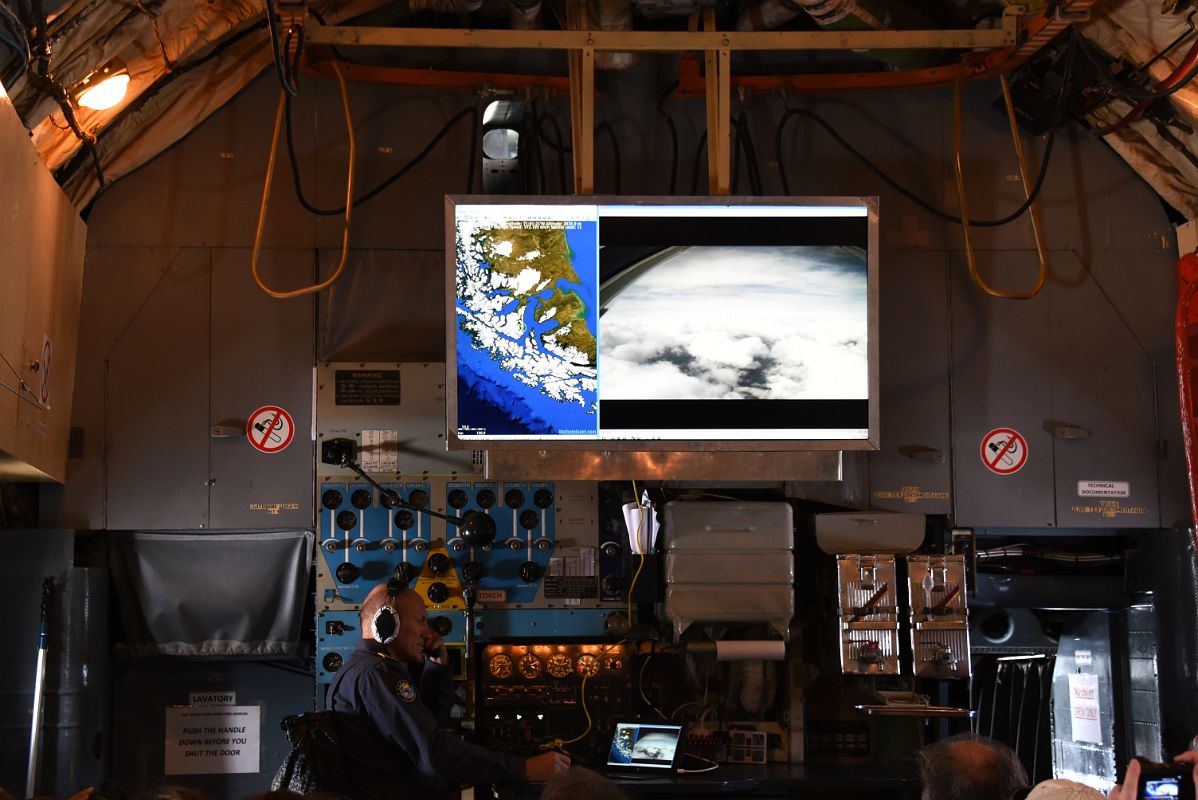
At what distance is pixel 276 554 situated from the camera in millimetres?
6082

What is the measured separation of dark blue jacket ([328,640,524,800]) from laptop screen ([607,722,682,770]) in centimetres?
76

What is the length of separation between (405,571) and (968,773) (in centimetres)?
284

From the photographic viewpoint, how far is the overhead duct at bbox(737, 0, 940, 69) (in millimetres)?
5559

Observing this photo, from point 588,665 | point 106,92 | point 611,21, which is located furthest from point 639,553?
point 106,92

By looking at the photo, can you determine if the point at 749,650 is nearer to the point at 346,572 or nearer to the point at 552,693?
the point at 552,693

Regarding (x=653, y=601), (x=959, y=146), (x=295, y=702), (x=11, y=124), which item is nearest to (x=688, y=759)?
(x=653, y=601)

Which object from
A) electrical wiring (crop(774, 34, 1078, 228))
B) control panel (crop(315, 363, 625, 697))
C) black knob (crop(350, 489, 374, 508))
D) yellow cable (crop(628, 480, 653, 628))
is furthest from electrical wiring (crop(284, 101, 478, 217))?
yellow cable (crop(628, 480, 653, 628))

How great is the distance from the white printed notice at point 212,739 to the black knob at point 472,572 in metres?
1.19

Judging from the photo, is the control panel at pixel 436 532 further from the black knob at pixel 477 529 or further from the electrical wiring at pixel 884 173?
the electrical wiring at pixel 884 173

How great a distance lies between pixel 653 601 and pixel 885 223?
77.7 inches

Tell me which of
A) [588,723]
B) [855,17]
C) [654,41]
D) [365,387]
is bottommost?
[588,723]

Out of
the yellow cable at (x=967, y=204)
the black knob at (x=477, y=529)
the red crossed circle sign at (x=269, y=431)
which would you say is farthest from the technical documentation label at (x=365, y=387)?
the yellow cable at (x=967, y=204)

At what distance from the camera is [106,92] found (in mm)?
5219

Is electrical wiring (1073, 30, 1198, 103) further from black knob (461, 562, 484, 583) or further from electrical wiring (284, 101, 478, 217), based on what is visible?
black knob (461, 562, 484, 583)
